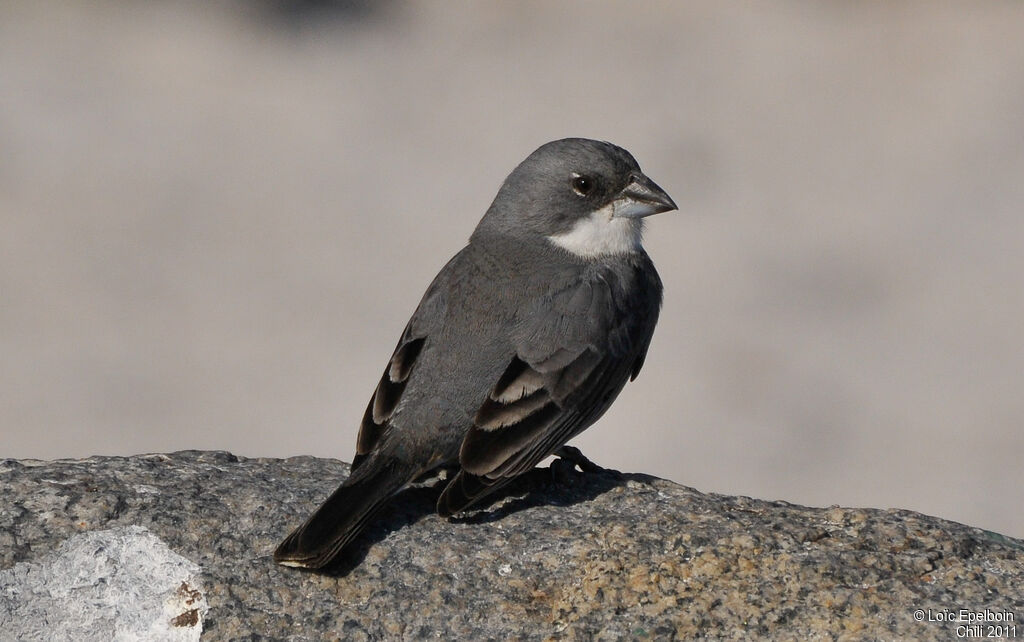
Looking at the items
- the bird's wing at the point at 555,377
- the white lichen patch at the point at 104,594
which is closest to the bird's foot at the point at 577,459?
the bird's wing at the point at 555,377

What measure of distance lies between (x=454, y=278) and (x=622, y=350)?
31.6 inches

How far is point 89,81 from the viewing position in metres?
16.4

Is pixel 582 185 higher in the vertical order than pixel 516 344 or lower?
higher

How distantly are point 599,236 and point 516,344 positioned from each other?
1.03 m

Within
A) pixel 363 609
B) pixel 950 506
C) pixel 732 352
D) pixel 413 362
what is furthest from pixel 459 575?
pixel 732 352

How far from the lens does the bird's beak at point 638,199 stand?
6570 mm

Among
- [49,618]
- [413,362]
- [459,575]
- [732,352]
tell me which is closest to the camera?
[49,618]

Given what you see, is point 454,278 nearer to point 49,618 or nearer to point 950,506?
point 49,618

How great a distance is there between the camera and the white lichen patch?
447 cm

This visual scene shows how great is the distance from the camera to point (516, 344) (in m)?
5.72

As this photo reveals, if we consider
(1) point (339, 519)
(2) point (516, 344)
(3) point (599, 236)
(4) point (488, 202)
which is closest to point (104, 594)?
(1) point (339, 519)

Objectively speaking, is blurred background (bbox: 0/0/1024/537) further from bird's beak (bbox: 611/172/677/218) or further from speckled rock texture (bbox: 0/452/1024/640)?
speckled rock texture (bbox: 0/452/1024/640)

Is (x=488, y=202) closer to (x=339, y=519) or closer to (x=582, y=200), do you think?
(x=582, y=200)

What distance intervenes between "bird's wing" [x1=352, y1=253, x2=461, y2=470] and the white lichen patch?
912mm
